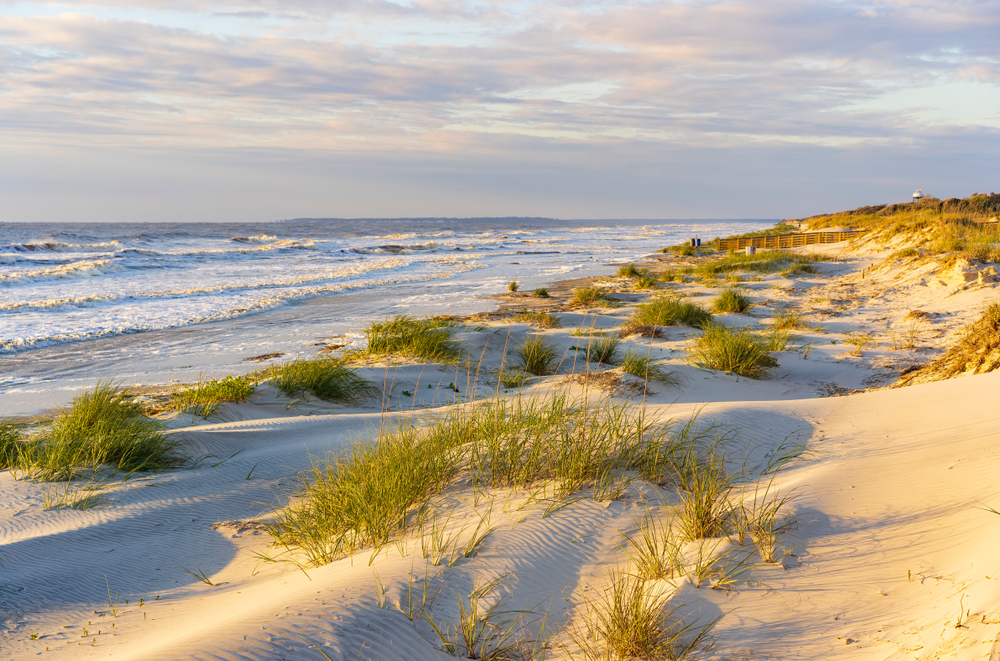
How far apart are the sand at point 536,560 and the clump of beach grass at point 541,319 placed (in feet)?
19.8

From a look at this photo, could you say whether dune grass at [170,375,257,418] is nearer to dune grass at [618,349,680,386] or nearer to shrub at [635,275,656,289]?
dune grass at [618,349,680,386]

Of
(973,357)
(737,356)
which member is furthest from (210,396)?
(973,357)

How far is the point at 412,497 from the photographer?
3539mm

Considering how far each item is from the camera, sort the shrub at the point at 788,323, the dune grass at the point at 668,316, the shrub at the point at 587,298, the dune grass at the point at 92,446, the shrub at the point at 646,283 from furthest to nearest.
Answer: the shrub at the point at 646,283
the shrub at the point at 587,298
the dune grass at the point at 668,316
the shrub at the point at 788,323
the dune grass at the point at 92,446

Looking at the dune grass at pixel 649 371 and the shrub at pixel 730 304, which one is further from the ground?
the shrub at pixel 730 304

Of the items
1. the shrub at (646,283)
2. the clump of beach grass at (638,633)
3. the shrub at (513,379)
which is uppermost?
the shrub at (646,283)

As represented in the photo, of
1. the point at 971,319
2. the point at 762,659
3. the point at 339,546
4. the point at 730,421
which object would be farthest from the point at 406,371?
the point at 971,319

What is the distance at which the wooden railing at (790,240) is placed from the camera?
1271 inches

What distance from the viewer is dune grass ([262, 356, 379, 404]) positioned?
7039 millimetres

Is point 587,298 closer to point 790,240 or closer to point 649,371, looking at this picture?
point 649,371

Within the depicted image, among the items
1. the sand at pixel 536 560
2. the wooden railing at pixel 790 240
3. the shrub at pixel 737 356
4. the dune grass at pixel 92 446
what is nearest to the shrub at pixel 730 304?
the shrub at pixel 737 356

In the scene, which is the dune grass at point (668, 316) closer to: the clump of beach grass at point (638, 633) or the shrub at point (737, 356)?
the shrub at point (737, 356)

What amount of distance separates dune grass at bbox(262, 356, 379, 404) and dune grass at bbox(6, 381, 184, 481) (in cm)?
191

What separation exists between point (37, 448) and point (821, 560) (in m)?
4.92
